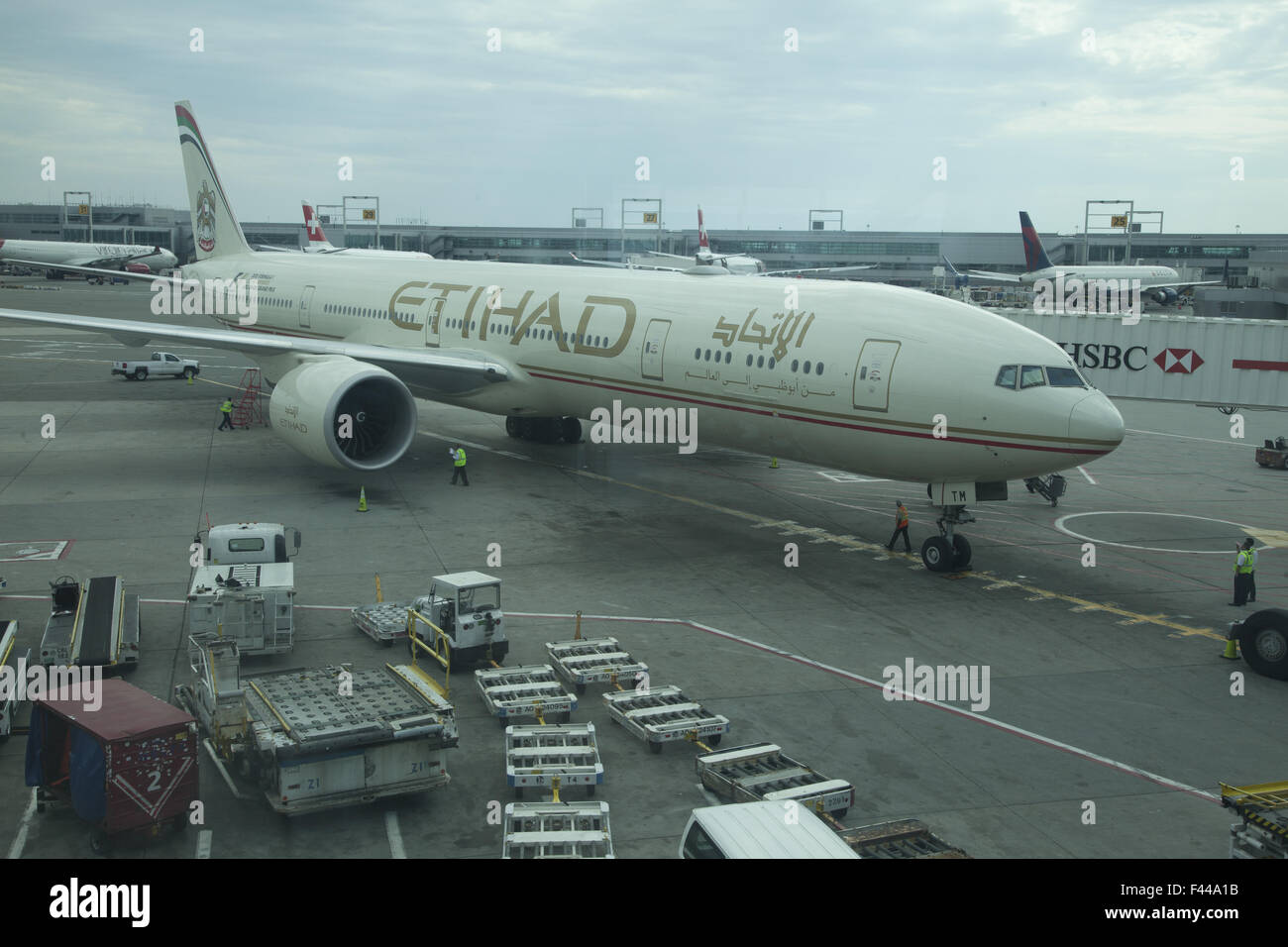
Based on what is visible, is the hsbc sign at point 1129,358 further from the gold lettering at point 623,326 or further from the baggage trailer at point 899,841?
the baggage trailer at point 899,841

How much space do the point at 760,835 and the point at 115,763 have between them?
656 cm

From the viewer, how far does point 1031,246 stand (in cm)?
9881

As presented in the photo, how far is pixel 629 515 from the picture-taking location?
2586 centimetres

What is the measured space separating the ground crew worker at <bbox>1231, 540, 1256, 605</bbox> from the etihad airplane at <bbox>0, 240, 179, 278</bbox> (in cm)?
13789

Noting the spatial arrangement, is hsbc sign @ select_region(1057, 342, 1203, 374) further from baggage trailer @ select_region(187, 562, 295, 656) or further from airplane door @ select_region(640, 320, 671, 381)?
baggage trailer @ select_region(187, 562, 295, 656)

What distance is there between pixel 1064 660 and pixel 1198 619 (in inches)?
154

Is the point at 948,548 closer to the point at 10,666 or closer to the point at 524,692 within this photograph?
the point at 524,692

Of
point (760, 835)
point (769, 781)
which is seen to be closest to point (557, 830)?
point (769, 781)

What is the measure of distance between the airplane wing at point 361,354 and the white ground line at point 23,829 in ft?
57.8

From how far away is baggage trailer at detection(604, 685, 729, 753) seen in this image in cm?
1381

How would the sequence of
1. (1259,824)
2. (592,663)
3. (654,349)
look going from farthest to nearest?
(654,349), (592,663), (1259,824)

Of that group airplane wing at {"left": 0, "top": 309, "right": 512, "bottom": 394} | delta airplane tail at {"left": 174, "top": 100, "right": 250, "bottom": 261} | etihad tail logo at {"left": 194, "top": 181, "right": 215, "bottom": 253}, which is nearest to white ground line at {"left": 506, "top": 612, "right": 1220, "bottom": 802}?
airplane wing at {"left": 0, "top": 309, "right": 512, "bottom": 394}

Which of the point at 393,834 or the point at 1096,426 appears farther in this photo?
the point at 1096,426
